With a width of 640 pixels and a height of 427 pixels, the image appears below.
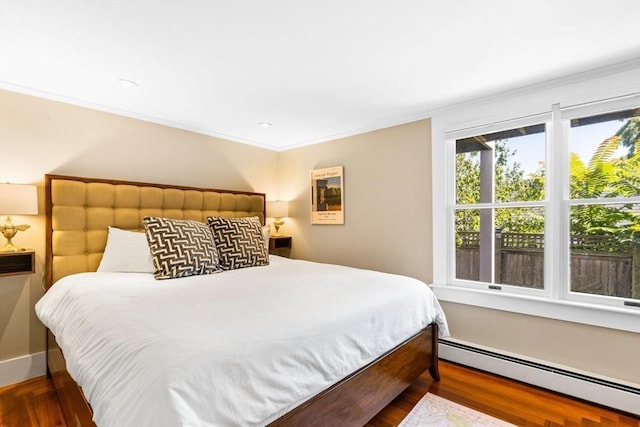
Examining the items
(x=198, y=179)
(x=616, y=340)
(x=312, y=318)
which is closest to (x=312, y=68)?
(x=312, y=318)

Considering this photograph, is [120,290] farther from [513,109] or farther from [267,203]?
[513,109]

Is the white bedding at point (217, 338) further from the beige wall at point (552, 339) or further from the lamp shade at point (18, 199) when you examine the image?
the beige wall at point (552, 339)

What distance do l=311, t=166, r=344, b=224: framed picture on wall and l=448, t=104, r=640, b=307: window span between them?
4.05 feet

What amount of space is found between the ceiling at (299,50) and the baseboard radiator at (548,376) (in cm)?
205

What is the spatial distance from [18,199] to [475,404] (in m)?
3.35

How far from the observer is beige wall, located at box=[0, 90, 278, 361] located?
2.30 m

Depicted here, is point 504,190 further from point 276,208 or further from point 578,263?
point 276,208

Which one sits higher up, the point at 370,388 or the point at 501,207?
the point at 501,207

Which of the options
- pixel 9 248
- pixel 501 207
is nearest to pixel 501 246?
pixel 501 207

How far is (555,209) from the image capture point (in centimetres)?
226

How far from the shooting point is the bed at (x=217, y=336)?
1.00 m

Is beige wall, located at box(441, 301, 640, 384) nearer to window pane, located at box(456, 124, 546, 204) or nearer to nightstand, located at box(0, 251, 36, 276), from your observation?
window pane, located at box(456, 124, 546, 204)

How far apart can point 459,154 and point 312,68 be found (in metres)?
1.57

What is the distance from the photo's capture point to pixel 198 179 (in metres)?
3.37
